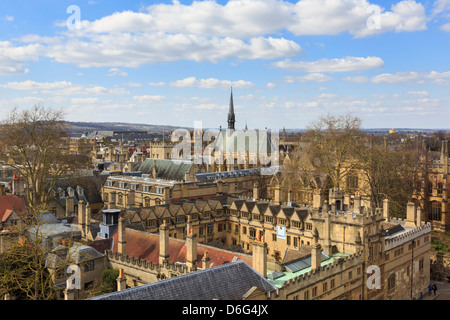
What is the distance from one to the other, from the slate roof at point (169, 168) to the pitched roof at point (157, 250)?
82.6ft

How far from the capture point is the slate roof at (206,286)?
16062 mm

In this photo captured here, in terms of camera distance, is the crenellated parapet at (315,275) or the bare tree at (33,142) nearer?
the crenellated parapet at (315,275)

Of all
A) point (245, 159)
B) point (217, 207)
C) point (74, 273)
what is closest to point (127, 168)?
point (245, 159)

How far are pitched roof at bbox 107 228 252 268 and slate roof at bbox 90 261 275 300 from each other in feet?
13.5

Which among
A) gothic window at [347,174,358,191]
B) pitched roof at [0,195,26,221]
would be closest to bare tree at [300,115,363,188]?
gothic window at [347,174,358,191]

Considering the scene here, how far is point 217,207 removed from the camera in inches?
1592

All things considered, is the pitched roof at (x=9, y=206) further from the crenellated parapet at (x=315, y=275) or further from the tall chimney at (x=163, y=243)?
the crenellated parapet at (x=315, y=275)

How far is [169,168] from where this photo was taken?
57.2 meters

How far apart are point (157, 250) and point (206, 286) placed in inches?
389

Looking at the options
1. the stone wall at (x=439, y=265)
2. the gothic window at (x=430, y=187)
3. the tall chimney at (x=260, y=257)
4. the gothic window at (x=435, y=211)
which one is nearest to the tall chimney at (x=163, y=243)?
the tall chimney at (x=260, y=257)

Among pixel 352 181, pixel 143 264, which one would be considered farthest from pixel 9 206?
pixel 352 181
